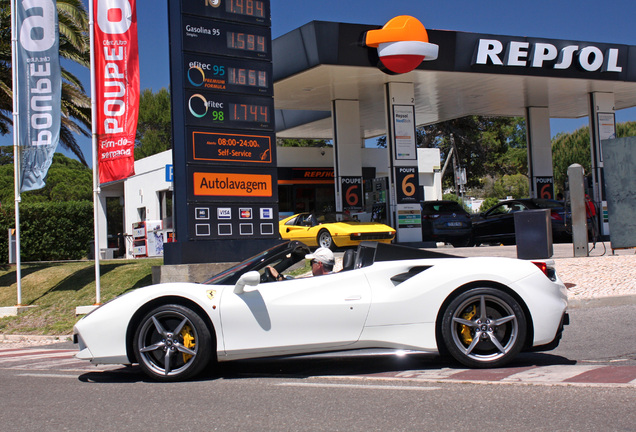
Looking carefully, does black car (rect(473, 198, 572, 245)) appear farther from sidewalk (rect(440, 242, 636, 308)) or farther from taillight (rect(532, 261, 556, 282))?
taillight (rect(532, 261, 556, 282))

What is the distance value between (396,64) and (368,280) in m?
14.5

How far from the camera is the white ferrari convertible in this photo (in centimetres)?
497

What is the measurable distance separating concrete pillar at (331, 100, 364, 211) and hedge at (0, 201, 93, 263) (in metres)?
11.1

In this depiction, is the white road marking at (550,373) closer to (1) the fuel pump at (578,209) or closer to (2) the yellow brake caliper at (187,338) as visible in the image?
(2) the yellow brake caliper at (187,338)

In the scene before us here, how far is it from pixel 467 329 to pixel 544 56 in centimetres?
1809

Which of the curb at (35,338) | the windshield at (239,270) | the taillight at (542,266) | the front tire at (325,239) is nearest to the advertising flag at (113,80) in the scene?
the curb at (35,338)

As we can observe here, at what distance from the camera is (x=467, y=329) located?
198 inches

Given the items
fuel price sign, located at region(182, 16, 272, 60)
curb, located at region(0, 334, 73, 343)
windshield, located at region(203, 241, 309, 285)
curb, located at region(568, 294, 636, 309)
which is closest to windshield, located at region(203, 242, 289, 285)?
windshield, located at region(203, 241, 309, 285)

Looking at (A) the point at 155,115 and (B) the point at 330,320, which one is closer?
(B) the point at 330,320

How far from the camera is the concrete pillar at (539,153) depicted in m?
26.7

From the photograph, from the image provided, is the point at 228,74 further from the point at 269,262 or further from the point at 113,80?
the point at 269,262

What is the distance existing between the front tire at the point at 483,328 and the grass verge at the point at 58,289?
26.0ft

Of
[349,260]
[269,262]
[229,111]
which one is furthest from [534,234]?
[269,262]

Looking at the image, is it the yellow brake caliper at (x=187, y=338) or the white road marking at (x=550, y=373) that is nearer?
the white road marking at (x=550, y=373)
